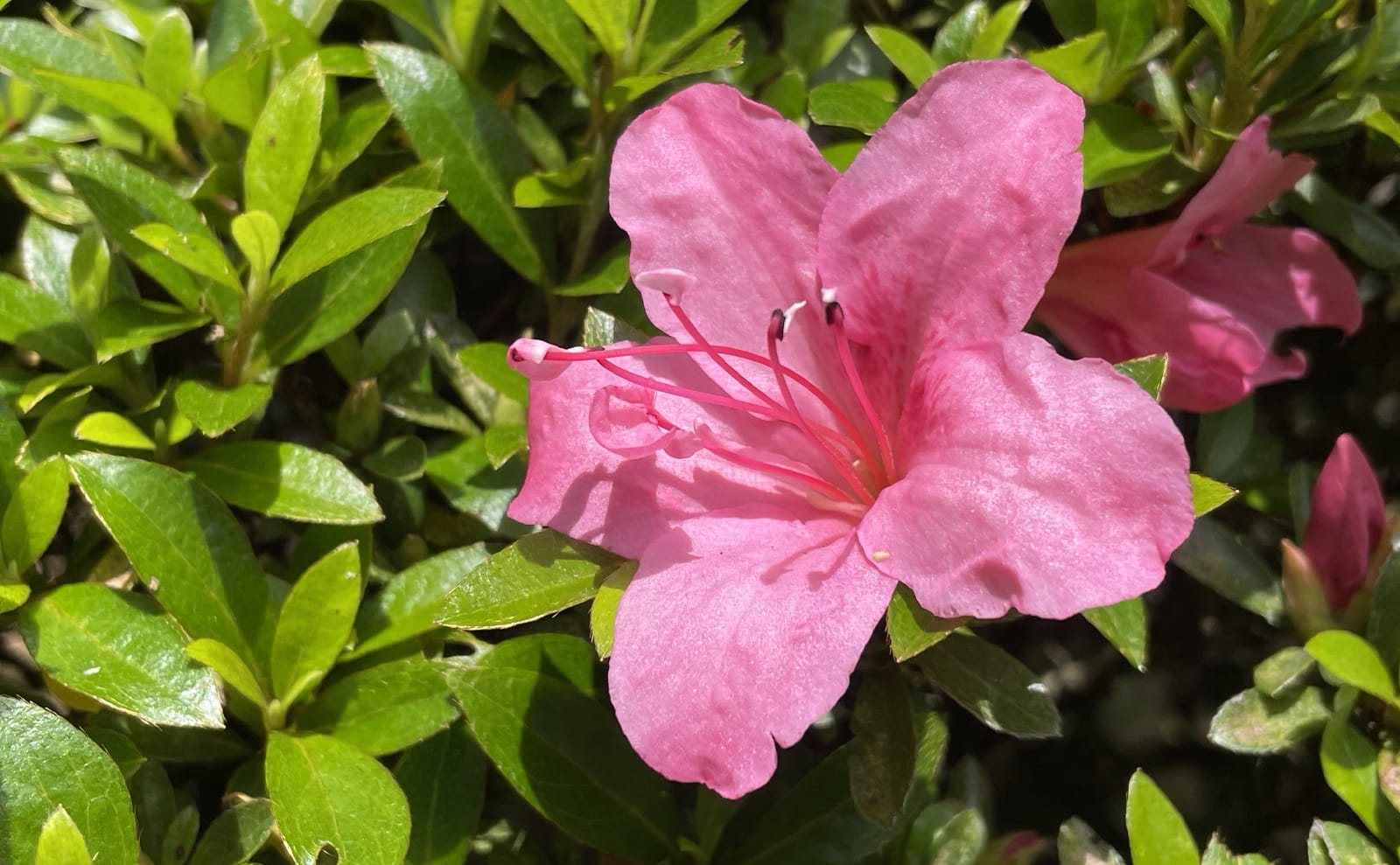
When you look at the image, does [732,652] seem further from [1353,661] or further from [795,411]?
[1353,661]

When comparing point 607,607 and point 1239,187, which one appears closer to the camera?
point 607,607

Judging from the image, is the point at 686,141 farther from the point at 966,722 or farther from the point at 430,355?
the point at 966,722

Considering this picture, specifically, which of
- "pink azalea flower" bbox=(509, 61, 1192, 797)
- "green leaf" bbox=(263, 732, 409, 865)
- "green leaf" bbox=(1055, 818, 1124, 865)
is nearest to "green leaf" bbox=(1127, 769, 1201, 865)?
"green leaf" bbox=(1055, 818, 1124, 865)

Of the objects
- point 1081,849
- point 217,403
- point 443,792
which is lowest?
point 1081,849

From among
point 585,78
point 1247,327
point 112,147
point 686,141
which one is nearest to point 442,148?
point 585,78

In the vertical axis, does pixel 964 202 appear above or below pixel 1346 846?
above

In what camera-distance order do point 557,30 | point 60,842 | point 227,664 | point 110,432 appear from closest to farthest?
1. point 60,842
2. point 227,664
3. point 110,432
4. point 557,30

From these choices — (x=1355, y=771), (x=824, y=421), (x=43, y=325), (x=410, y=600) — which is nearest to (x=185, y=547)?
(x=410, y=600)
